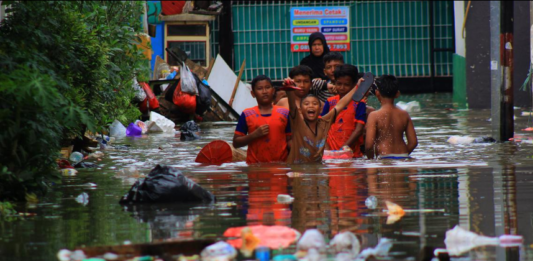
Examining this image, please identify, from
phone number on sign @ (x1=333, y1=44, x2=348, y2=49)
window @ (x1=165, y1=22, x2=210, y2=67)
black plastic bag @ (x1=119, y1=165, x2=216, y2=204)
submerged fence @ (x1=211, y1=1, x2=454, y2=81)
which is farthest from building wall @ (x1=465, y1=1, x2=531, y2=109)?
black plastic bag @ (x1=119, y1=165, x2=216, y2=204)

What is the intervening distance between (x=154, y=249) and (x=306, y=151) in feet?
13.8

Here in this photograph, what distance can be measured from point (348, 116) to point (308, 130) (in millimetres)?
1019

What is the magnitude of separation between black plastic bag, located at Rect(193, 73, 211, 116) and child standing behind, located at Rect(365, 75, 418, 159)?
7818mm

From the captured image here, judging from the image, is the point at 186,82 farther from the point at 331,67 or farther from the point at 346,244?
the point at 346,244

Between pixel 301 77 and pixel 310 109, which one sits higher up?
pixel 301 77

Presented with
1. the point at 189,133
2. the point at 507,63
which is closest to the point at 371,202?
the point at 507,63

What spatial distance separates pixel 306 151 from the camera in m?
8.63

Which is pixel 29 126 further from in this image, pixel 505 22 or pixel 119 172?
pixel 505 22

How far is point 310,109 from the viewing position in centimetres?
851

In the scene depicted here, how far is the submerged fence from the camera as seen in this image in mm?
23922

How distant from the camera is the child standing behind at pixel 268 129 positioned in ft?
28.4

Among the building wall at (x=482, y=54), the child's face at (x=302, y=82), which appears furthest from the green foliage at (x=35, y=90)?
the building wall at (x=482, y=54)

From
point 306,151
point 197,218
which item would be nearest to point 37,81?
point 197,218

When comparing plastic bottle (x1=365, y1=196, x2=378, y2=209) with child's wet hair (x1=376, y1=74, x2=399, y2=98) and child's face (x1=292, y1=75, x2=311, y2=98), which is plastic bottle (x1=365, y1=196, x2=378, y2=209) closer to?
child's wet hair (x1=376, y1=74, x2=399, y2=98)
